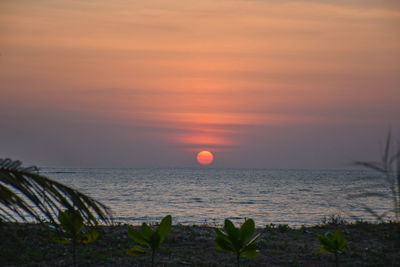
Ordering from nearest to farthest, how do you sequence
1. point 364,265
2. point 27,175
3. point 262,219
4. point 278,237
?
point 27,175 < point 364,265 < point 278,237 < point 262,219

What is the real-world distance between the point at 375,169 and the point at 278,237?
773cm

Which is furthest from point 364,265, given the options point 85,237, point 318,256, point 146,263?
point 85,237

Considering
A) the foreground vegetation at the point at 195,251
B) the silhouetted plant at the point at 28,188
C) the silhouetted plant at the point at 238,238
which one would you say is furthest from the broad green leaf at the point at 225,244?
the silhouetted plant at the point at 28,188

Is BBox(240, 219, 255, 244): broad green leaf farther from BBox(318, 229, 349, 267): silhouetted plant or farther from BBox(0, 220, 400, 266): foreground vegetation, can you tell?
BBox(0, 220, 400, 266): foreground vegetation

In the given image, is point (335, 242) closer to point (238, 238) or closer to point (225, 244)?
point (238, 238)

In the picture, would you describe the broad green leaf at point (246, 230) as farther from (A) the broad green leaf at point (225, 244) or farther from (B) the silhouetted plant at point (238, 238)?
(A) the broad green leaf at point (225, 244)

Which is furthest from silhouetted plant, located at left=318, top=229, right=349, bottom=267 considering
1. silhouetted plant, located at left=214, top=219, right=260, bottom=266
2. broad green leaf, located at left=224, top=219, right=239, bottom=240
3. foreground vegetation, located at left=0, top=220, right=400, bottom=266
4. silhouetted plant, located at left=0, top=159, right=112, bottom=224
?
silhouetted plant, located at left=0, top=159, right=112, bottom=224

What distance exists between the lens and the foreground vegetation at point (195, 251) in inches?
337

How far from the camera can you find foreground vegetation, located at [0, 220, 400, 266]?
855cm

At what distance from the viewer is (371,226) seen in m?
11.5

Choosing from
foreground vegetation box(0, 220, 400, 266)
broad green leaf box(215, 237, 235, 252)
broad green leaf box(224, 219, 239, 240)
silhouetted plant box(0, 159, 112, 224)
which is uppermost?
silhouetted plant box(0, 159, 112, 224)

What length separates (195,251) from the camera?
9352mm

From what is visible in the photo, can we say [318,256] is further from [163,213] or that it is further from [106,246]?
[163,213]

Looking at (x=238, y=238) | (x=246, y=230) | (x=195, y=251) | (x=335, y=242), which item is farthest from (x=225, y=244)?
(x=195, y=251)
